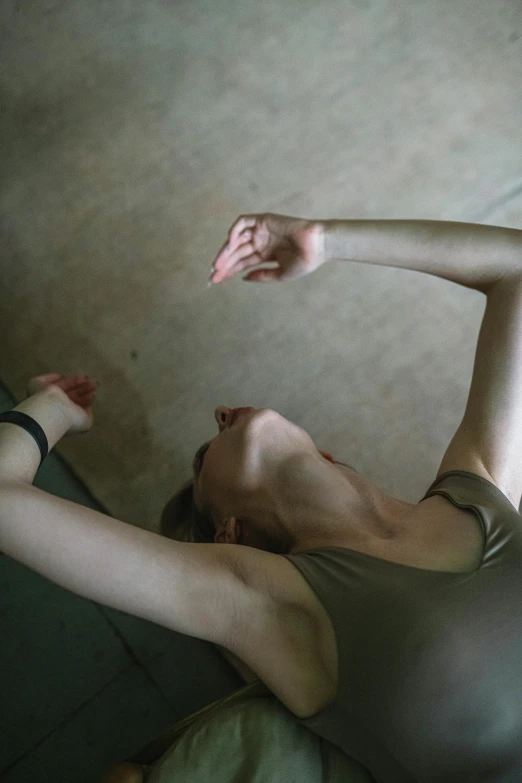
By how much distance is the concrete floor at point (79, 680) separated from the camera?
1240 millimetres

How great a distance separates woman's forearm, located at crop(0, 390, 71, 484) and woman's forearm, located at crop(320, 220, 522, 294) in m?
0.59

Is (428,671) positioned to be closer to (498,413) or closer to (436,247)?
(498,413)

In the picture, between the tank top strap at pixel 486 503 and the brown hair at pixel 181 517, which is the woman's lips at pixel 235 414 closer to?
the brown hair at pixel 181 517

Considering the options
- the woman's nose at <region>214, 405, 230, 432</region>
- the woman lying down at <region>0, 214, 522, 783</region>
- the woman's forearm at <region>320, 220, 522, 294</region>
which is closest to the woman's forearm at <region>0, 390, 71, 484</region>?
the woman lying down at <region>0, 214, 522, 783</region>

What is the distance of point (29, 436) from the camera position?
101 centimetres

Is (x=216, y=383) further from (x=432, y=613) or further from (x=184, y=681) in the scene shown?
(x=432, y=613)

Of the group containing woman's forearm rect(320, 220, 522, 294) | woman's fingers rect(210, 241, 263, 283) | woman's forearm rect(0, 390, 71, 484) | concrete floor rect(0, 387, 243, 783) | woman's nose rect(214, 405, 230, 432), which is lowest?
concrete floor rect(0, 387, 243, 783)

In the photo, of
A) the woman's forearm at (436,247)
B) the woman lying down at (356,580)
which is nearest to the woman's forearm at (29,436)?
the woman lying down at (356,580)

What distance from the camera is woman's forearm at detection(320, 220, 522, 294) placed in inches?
45.9

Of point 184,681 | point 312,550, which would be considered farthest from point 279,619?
point 184,681

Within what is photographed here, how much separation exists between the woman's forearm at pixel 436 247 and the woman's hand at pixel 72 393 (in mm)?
554

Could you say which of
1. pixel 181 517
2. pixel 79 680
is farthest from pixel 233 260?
pixel 79 680

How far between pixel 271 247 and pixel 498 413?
531 mm

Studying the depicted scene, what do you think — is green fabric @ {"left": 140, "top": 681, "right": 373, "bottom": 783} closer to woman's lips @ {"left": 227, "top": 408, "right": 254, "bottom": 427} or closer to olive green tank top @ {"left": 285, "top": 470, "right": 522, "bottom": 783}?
olive green tank top @ {"left": 285, "top": 470, "right": 522, "bottom": 783}
